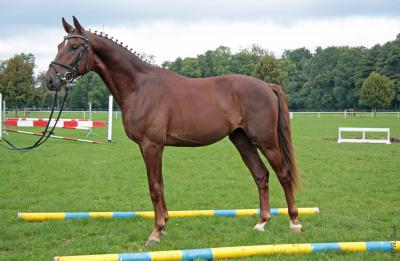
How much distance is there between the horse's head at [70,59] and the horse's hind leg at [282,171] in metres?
2.86

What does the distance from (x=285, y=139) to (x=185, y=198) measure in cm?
281

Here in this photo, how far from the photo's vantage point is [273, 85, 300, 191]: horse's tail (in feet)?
20.7

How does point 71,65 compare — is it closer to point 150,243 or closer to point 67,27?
point 67,27

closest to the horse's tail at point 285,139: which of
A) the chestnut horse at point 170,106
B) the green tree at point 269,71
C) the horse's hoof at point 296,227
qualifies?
the chestnut horse at point 170,106

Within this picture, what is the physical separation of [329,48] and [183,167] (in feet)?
313

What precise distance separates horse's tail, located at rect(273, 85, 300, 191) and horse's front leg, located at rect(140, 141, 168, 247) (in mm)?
2037

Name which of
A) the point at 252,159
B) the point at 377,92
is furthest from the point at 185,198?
the point at 377,92

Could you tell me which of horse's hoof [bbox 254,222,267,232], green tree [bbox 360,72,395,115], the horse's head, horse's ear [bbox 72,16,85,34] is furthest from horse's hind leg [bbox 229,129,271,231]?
green tree [bbox 360,72,395,115]

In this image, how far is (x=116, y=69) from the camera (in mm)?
5699

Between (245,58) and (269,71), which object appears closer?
(269,71)

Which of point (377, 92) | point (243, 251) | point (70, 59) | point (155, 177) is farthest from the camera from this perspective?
point (377, 92)

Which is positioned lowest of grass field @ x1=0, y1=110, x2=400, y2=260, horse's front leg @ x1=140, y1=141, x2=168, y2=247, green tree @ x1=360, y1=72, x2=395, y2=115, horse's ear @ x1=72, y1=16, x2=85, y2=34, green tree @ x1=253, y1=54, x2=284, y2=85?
grass field @ x1=0, y1=110, x2=400, y2=260

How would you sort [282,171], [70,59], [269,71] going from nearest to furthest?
[70,59] → [282,171] → [269,71]

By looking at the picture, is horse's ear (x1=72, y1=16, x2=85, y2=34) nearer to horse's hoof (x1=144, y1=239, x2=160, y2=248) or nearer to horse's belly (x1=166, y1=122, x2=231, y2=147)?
horse's belly (x1=166, y1=122, x2=231, y2=147)
